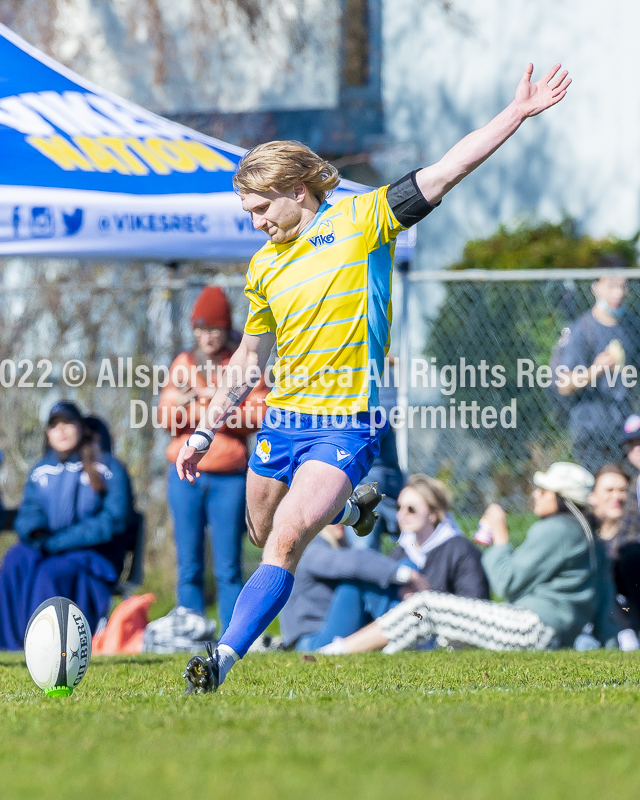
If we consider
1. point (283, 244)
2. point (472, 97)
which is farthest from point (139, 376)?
point (472, 97)

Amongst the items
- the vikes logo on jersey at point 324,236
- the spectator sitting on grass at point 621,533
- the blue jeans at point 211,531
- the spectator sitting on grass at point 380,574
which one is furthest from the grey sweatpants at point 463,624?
the vikes logo on jersey at point 324,236

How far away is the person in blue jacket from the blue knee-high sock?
391 centimetres

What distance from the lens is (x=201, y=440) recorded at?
5012 mm

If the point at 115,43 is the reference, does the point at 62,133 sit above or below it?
below

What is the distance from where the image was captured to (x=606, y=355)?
855 cm

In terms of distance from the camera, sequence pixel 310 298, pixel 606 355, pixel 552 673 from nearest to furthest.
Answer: pixel 310 298, pixel 552 673, pixel 606 355

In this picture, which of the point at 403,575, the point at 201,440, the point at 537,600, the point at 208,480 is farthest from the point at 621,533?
the point at 201,440

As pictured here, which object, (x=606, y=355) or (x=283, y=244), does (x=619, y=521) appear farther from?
(x=283, y=244)

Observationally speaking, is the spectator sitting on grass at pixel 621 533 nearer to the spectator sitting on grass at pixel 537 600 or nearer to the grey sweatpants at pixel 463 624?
the spectator sitting on grass at pixel 537 600

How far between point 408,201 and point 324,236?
37cm

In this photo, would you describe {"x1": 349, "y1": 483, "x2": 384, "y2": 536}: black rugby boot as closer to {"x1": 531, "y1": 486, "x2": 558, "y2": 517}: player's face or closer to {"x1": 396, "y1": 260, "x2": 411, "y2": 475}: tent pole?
{"x1": 531, "y1": 486, "x2": 558, "y2": 517}: player's face

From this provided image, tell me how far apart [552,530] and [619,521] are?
602 millimetres

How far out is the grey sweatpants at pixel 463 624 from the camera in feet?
22.7

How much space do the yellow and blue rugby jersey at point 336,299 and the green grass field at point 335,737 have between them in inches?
48.3
